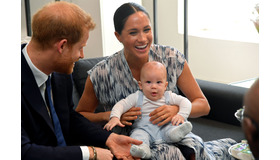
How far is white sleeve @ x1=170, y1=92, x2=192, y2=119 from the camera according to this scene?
2059 millimetres

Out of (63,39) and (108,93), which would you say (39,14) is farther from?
(108,93)

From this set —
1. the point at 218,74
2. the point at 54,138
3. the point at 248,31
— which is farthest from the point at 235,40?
the point at 54,138

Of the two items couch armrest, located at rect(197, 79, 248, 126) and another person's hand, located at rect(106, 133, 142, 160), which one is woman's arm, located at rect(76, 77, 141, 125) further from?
couch armrest, located at rect(197, 79, 248, 126)

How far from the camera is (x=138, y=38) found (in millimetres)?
2152

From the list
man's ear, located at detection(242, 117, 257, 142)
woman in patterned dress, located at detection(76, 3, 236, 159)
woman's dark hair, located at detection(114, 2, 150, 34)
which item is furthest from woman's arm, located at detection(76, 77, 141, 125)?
man's ear, located at detection(242, 117, 257, 142)

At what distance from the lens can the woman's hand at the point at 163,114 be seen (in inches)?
80.0

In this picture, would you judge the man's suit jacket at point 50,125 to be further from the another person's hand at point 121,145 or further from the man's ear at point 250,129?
the man's ear at point 250,129

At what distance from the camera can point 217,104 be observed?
296 centimetres

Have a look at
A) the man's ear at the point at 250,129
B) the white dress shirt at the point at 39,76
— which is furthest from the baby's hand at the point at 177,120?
the man's ear at the point at 250,129

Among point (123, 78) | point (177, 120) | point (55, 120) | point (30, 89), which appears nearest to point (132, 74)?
point (123, 78)

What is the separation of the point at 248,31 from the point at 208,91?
2826mm

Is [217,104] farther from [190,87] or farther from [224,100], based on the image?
[190,87]

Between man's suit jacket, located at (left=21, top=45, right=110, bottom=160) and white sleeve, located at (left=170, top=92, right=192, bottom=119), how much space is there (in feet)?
1.32

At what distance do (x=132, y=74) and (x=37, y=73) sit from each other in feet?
2.26
